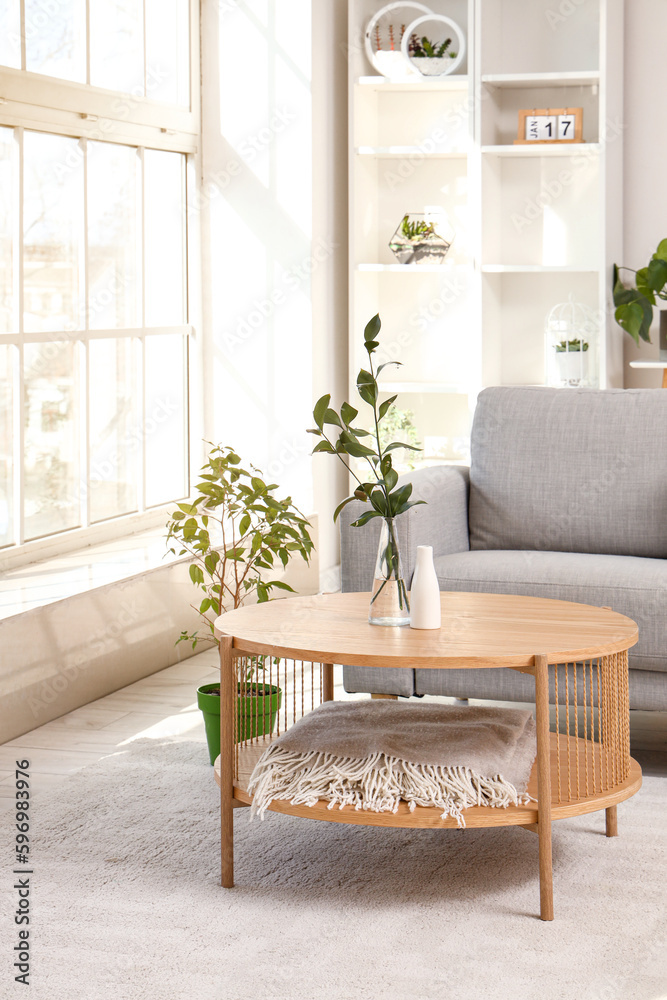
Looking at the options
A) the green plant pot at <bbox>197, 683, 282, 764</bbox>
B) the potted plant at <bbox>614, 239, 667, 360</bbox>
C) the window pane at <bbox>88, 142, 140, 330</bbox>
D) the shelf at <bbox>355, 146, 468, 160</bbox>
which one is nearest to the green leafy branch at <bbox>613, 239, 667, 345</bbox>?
the potted plant at <bbox>614, 239, 667, 360</bbox>

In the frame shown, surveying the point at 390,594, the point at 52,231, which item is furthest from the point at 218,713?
the point at 52,231

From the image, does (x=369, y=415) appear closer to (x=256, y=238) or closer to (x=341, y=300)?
(x=341, y=300)

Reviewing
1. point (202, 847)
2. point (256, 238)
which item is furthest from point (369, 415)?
point (202, 847)

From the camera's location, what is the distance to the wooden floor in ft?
9.45

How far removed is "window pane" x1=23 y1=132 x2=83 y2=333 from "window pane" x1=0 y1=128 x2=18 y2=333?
2.2 inches

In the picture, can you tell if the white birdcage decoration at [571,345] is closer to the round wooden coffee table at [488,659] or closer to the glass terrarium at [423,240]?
the glass terrarium at [423,240]

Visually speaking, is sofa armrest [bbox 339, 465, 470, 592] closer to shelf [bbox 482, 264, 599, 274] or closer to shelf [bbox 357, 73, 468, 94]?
shelf [bbox 482, 264, 599, 274]

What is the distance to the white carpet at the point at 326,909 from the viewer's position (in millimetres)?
1834

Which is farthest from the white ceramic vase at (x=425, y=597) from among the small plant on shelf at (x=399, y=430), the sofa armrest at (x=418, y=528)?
the small plant on shelf at (x=399, y=430)

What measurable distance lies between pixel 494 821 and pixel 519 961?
234mm

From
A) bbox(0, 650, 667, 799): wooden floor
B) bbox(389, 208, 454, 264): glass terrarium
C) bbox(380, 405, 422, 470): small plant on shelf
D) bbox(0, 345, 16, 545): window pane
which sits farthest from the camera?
bbox(380, 405, 422, 470): small plant on shelf

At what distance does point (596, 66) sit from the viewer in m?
4.61

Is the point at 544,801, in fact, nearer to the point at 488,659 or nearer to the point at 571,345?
the point at 488,659

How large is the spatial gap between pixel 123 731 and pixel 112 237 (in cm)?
173
